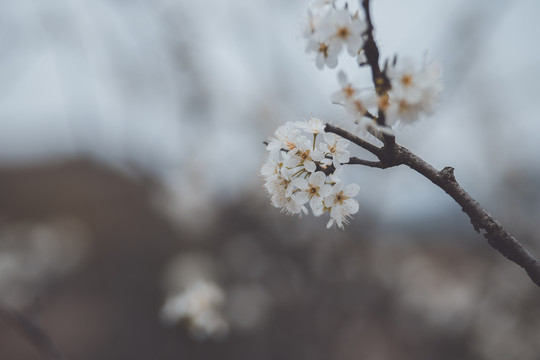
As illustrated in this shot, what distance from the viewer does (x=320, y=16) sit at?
34.5 inches

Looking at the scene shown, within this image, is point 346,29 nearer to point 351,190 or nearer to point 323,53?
point 323,53

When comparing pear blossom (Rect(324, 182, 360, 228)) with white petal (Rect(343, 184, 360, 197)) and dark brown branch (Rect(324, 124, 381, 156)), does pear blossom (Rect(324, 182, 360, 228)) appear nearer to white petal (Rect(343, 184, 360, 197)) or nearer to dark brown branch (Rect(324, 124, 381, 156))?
white petal (Rect(343, 184, 360, 197))

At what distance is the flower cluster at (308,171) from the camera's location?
883mm

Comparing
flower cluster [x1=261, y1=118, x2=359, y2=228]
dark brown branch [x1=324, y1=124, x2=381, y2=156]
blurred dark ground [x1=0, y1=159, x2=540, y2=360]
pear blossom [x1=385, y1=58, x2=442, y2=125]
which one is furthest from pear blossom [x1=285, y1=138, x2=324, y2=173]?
blurred dark ground [x1=0, y1=159, x2=540, y2=360]

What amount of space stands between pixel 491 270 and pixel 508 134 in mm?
1577

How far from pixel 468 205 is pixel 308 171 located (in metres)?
0.36

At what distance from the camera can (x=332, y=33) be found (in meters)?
0.83

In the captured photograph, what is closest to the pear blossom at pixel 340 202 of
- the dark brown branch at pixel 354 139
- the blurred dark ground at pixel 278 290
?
the dark brown branch at pixel 354 139

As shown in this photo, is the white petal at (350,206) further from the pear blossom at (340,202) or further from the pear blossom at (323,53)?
the pear blossom at (323,53)

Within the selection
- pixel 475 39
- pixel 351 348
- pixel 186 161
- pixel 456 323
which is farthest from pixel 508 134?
pixel 186 161

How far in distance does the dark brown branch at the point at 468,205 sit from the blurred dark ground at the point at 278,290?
1.96 metres

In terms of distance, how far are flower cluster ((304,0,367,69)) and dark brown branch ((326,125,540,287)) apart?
0.20 m

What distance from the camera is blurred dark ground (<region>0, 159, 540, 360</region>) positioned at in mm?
4156

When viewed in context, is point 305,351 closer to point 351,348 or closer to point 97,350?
point 351,348
